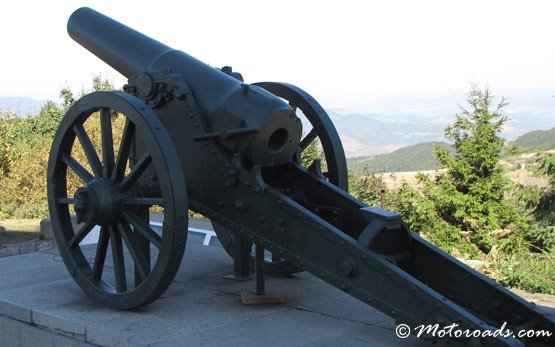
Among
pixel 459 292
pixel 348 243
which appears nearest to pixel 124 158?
pixel 348 243

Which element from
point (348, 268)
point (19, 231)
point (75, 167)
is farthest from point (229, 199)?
point (19, 231)

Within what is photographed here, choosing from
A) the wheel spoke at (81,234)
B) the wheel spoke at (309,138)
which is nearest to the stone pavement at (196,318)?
the wheel spoke at (81,234)

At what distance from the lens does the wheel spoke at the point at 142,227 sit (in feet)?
14.4

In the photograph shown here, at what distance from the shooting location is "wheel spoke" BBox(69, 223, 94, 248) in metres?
4.80

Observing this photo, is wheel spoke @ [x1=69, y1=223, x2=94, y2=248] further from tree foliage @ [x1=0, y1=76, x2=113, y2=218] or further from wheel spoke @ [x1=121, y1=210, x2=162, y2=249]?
tree foliage @ [x1=0, y1=76, x2=113, y2=218]

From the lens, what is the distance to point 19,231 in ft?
43.3

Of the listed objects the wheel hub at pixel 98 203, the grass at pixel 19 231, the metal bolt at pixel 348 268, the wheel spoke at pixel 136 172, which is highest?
the wheel spoke at pixel 136 172

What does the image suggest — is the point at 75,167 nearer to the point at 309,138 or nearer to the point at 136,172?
the point at 136,172

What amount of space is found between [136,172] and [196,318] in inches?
37.8

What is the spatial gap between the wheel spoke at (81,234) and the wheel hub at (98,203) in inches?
5.0

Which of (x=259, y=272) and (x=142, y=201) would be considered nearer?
(x=142, y=201)

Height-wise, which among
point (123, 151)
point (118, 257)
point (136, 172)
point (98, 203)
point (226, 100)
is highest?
point (226, 100)

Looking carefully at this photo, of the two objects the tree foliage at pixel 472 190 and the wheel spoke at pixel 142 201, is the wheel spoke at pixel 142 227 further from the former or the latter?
the tree foliage at pixel 472 190

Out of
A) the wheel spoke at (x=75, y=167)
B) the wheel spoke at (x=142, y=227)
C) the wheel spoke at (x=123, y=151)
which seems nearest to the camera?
the wheel spoke at (x=142, y=227)
